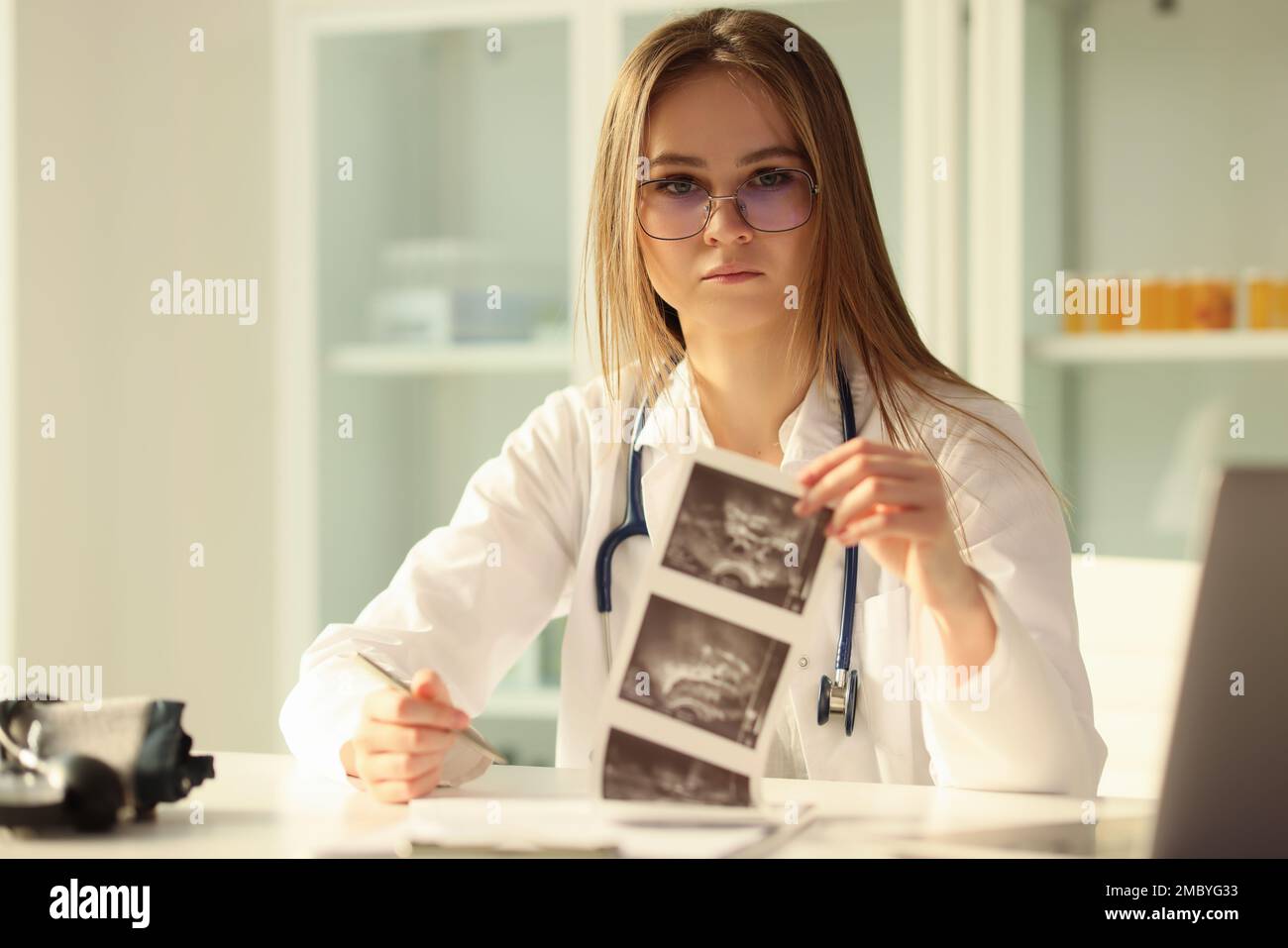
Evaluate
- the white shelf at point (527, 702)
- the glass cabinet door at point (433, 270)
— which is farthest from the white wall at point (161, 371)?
the white shelf at point (527, 702)

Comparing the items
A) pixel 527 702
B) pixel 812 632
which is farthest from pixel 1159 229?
pixel 812 632

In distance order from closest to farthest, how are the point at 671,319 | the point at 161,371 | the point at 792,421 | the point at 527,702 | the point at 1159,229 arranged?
the point at 792,421
the point at 671,319
the point at 1159,229
the point at 527,702
the point at 161,371

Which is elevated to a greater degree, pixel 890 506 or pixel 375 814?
pixel 890 506

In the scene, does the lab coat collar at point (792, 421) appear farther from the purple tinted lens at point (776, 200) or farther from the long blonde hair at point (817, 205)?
the purple tinted lens at point (776, 200)

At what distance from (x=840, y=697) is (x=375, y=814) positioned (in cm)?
56

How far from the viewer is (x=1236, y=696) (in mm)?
804

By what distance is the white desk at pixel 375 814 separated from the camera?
981mm

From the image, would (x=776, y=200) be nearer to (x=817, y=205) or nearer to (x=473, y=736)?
(x=817, y=205)

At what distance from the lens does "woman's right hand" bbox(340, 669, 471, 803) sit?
44.1 inches

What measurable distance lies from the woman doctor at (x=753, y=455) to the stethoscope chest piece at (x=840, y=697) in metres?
0.04

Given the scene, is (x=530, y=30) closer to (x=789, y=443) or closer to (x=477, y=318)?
(x=477, y=318)

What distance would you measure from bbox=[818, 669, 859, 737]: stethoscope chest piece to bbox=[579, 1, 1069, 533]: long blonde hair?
31 cm
